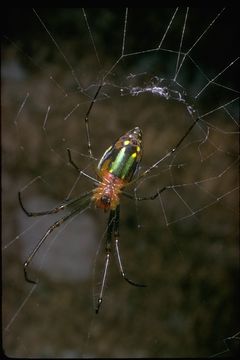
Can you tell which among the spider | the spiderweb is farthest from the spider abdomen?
the spiderweb

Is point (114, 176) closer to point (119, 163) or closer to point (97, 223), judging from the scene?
point (119, 163)

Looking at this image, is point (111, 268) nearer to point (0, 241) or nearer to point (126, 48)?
point (0, 241)

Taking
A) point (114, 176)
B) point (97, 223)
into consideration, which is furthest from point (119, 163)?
point (97, 223)

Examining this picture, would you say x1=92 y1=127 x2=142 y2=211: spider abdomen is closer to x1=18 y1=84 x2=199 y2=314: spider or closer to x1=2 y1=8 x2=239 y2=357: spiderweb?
x1=18 y1=84 x2=199 y2=314: spider

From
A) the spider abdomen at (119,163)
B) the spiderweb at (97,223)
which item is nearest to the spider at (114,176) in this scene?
the spider abdomen at (119,163)

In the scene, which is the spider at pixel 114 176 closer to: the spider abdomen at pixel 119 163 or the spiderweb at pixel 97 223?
the spider abdomen at pixel 119 163

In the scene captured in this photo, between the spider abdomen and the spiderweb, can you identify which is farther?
the spiderweb

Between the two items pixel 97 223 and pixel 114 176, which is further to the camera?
pixel 97 223

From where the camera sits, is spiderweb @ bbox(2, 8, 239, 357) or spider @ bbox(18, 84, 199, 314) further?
spiderweb @ bbox(2, 8, 239, 357)
